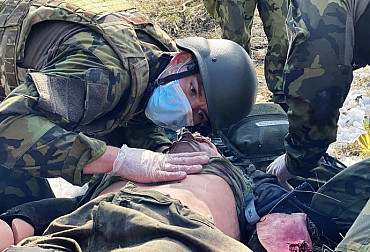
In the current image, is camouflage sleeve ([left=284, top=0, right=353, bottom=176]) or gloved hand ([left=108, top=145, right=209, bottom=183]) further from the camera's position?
gloved hand ([left=108, top=145, right=209, bottom=183])

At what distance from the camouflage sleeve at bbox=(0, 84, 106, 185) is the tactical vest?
0.46 meters

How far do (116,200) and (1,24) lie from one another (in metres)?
1.58

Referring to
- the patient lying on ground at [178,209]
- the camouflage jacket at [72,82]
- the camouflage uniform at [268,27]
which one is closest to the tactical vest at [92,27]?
the camouflage jacket at [72,82]

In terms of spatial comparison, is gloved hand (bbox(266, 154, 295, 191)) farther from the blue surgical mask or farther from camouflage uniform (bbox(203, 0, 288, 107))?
camouflage uniform (bbox(203, 0, 288, 107))

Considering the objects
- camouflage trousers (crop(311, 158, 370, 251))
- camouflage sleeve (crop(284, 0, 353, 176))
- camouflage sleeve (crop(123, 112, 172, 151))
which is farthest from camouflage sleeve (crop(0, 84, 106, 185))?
Answer: camouflage trousers (crop(311, 158, 370, 251))

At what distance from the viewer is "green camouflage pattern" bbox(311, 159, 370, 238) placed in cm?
294

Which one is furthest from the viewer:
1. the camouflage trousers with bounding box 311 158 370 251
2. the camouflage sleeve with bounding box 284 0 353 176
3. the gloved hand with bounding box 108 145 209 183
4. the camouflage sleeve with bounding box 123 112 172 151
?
the camouflage sleeve with bounding box 123 112 172 151

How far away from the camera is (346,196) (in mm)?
2959

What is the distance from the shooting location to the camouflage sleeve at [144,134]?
148 inches

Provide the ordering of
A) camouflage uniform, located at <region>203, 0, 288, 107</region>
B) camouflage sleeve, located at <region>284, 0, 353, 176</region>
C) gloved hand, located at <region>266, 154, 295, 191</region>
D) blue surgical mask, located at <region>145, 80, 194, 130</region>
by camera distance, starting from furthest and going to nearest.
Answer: camouflage uniform, located at <region>203, 0, 288, 107</region>
gloved hand, located at <region>266, 154, 295, 191</region>
blue surgical mask, located at <region>145, 80, 194, 130</region>
camouflage sleeve, located at <region>284, 0, 353, 176</region>

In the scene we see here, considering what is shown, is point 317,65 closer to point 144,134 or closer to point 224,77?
point 224,77

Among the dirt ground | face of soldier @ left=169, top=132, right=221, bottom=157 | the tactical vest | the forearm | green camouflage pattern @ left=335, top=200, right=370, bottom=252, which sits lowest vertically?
the dirt ground

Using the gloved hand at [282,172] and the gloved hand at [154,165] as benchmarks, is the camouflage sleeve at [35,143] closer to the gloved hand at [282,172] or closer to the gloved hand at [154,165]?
the gloved hand at [154,165]

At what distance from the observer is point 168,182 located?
2.80m
